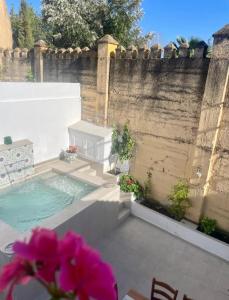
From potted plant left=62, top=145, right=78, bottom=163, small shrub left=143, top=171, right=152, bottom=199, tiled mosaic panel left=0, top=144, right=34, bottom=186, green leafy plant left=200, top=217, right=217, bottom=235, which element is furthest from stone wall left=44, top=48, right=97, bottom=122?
green leafy plant left=200, top=217, right=217, bottom=235

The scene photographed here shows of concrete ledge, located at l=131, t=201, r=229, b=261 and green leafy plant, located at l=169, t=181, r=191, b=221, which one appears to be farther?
green leafy plant, located at l=169, t=181, r=191, b=221

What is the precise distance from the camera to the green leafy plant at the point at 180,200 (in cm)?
852

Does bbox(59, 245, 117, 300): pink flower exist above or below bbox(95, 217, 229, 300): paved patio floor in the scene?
above

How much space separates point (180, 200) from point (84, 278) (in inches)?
322

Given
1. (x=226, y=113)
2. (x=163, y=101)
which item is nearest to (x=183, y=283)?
(x=226, y=113)

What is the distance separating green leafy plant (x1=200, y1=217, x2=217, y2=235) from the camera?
809cm

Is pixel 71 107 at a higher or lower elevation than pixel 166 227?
A: higher

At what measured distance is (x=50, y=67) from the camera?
1209 cm

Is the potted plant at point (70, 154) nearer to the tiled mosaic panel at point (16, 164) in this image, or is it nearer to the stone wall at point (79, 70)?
the stone wall at point (79, 70)

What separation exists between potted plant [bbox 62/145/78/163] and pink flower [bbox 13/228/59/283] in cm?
1010

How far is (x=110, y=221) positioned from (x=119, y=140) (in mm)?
3417

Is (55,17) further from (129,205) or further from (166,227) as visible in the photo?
(166,227)

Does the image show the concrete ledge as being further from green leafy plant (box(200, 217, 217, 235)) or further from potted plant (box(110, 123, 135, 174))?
potted plant (box(110, 123, 135, 174))

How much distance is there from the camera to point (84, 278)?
91 centimetres
